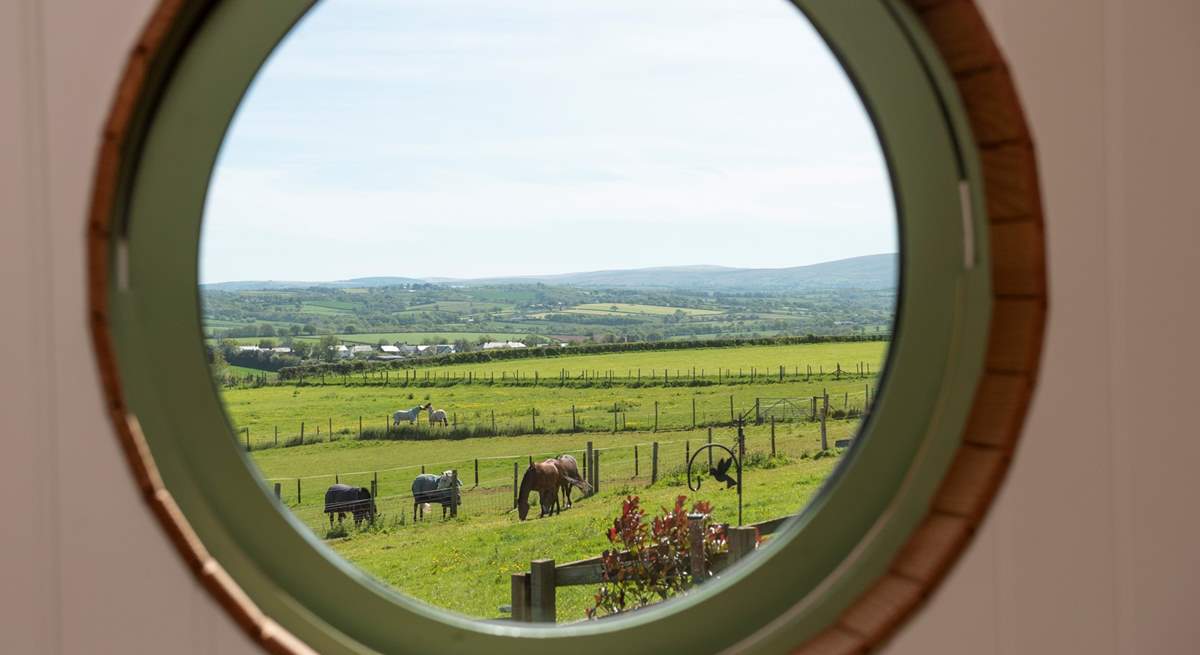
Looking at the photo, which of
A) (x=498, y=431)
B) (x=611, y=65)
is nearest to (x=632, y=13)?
(x=611, y=65)

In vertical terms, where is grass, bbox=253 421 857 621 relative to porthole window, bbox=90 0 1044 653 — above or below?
below

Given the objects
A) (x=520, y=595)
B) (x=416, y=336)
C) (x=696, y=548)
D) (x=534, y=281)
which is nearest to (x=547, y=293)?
(x=534, y=281)

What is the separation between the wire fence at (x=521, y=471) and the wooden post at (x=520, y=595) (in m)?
4.64

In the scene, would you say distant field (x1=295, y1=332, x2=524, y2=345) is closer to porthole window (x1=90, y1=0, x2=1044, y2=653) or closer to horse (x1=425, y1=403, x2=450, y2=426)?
porthole window (x1=90, y1=0, x2=1044, y2=653)

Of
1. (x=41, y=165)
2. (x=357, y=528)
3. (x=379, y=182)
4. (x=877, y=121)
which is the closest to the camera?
(x=41, y=165)

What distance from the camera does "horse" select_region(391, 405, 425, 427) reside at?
26.2 ft

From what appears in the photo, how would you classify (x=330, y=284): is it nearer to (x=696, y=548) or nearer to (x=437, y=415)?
(x=437, y=415)

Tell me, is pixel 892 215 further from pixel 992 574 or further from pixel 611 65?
pixel 611 65

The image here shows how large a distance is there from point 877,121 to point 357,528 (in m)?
7.91

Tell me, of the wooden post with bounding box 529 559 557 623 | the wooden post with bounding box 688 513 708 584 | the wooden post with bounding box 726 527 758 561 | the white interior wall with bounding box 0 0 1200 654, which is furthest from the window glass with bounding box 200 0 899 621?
the white interior wall with bounding box 0 0 1200 654

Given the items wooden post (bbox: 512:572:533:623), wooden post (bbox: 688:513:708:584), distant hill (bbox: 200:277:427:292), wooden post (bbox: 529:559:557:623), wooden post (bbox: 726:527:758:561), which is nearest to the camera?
wooden post (bbox: 529:559:557:623)

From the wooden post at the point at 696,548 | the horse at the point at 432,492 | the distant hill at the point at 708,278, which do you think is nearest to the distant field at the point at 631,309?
the distant hill at the point at 708,278

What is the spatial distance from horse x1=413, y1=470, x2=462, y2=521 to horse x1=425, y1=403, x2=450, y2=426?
50cm

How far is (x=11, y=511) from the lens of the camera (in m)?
0.58
